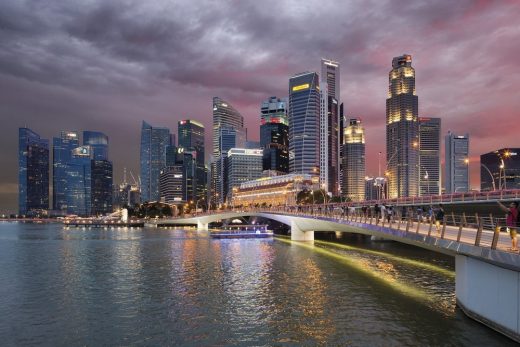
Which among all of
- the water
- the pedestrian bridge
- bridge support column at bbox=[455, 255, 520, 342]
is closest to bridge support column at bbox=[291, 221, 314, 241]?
the water

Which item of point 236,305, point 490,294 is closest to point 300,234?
point 236,305

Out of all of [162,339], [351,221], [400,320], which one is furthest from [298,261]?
[162,339]

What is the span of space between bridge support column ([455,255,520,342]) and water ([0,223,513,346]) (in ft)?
2.46

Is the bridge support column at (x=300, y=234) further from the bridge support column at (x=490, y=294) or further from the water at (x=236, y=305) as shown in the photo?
the bridge support column at (x=490, y=294)

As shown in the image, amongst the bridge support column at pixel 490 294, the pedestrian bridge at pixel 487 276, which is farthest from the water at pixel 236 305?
the pedestrian bridge at pixel 487 276

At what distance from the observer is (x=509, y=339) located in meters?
20.7

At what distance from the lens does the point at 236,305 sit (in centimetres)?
3209

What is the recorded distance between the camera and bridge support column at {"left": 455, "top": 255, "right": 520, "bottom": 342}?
2011 centimetres

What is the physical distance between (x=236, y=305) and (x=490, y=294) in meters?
16.6

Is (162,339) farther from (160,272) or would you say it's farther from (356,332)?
(160,272)

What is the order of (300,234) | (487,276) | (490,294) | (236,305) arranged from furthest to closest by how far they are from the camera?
1. (300,234)
2. (236,305)
3. (487,276)
4. (490,294)

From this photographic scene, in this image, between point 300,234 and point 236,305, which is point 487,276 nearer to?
point 236,305

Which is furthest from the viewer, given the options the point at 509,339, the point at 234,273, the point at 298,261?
the point at 298,261

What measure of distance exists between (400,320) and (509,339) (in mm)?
7247
